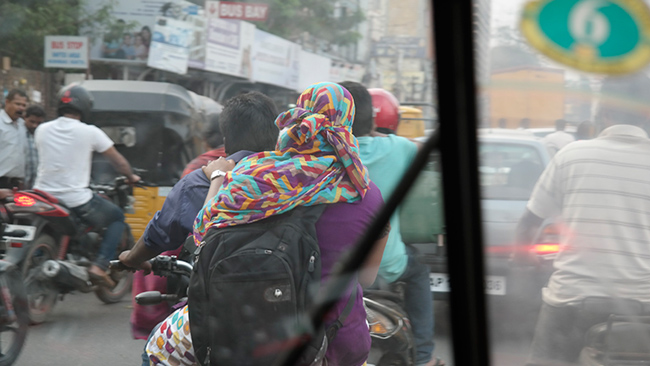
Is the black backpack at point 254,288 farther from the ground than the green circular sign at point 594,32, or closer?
closer

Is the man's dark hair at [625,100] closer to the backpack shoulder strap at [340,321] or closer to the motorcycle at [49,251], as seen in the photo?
the backpack shoulder strap at [340,321]

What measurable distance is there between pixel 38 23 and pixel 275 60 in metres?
3.15

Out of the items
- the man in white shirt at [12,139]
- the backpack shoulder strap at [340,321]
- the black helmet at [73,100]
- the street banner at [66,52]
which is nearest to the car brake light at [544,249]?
the backpack shoulder strap at [340,321]

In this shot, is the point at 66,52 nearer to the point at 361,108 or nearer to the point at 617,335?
the point at 361,108

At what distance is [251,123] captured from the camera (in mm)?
2205

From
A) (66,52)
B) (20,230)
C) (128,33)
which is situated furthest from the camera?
(66,52)

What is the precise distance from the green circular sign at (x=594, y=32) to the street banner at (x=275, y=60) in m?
4.78

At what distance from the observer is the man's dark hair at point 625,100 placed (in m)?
1.03

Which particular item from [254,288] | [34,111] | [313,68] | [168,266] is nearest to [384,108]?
[168,266]

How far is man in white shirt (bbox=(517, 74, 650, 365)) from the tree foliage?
24.4ft

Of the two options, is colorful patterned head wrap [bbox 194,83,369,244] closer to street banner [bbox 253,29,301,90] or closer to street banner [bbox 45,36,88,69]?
street banner [bbox 253,29,301,90]

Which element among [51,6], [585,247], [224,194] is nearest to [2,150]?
[51,6]

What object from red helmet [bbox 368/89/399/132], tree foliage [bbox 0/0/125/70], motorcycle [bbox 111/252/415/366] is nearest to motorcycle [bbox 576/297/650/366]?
motorcycle [bbox 111/252/415/366]

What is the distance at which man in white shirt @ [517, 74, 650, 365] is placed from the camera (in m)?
1.36
